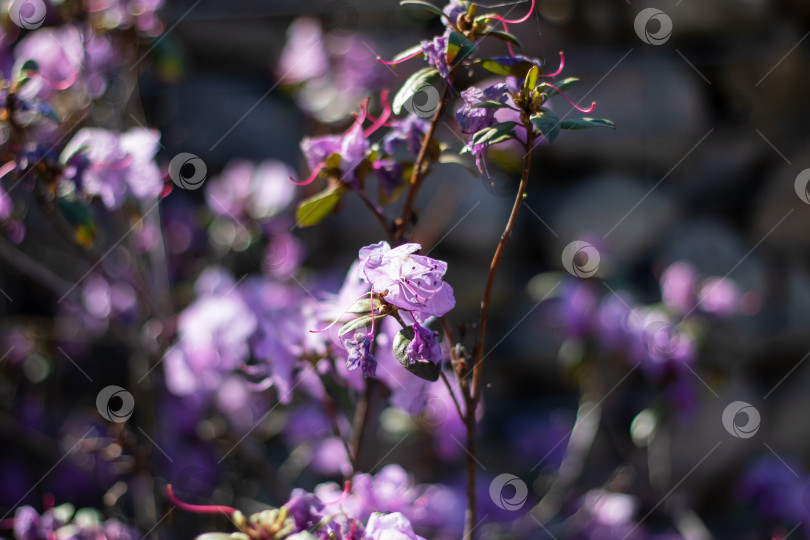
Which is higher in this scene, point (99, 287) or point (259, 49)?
point (259, 49)

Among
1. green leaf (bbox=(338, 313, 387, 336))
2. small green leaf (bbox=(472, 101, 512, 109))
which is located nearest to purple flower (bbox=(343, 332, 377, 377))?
green leaf (bbox=(338, 313, 387, 336))

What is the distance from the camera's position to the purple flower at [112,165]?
37.9 inches

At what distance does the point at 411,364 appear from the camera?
0.67 meters

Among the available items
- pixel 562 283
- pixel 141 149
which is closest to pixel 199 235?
pixel 141 149

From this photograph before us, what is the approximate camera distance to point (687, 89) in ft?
6.84

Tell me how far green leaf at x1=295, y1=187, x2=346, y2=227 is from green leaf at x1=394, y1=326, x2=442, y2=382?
22cm

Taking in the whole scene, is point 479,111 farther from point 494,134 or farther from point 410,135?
point 410,135

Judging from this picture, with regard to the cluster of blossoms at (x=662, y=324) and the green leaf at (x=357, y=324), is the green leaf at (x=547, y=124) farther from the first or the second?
the cluster of blossoms at (x=662, y=324)

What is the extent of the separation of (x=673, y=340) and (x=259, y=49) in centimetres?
143

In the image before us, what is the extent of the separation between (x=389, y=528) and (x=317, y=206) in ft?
1.19

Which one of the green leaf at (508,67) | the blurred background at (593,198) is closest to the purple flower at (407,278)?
the green leaf at (508,67)

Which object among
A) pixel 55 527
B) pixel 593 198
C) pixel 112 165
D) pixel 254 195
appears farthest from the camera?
pixel 593 198

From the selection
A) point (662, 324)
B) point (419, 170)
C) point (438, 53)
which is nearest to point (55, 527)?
point (419, 170)

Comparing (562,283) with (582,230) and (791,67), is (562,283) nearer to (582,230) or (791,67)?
(582,230)
